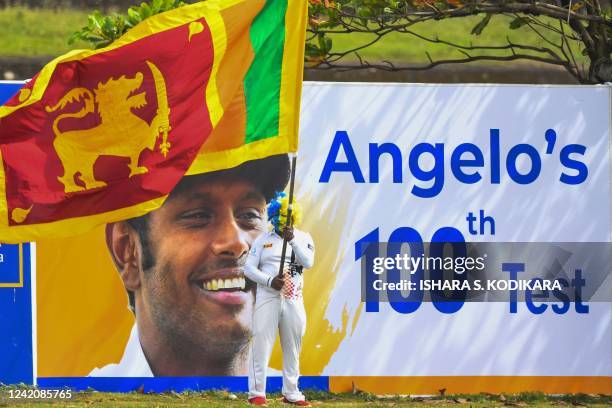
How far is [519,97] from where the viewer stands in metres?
11.3

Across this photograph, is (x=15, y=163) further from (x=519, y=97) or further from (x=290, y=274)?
(x=519, y=97)

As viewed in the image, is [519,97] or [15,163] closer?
[15,163]

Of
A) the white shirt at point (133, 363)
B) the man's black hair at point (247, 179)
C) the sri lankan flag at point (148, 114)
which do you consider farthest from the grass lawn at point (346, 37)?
the sri lankan flag at point (148, 114)

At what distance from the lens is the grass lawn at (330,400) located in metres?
10.8

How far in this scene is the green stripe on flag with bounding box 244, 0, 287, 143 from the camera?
9.61 meters

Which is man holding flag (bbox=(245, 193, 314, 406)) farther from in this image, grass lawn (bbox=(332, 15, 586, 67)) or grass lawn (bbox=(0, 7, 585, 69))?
grass lawn (bbox=(0, 7, 585, 69))

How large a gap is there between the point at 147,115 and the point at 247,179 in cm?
205

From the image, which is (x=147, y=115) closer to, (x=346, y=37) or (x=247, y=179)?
(x=247, y=179)

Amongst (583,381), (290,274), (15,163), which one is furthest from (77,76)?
(583,381)

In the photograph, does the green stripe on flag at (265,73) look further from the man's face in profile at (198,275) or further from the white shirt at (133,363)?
the white shirt at (133,363)

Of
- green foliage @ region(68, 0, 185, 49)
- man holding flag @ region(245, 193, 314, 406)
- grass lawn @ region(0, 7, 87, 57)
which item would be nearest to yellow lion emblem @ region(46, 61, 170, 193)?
man holding flag @ region(245, 193, 314, 406)

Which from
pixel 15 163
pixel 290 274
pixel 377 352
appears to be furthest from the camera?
pixel 377 352

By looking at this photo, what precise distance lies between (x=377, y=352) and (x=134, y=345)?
7.19 feet

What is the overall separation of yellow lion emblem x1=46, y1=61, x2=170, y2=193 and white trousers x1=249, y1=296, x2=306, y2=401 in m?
1.94
